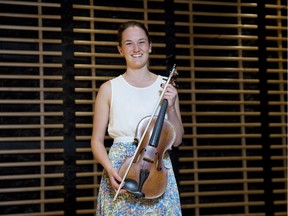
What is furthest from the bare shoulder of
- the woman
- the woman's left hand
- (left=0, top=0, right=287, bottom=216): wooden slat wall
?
(left=0, top=0, right=287, bottom=216): wooden slat wall

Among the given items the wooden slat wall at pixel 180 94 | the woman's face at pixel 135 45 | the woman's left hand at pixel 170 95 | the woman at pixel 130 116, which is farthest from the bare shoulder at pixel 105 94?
the wooden slat wall at pixel 180 94

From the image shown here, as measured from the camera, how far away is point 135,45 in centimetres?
174

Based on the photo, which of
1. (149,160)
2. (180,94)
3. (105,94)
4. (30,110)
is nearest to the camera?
(149,160)

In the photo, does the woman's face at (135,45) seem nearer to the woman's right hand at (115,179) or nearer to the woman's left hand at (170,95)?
the woman's left hand at (170,95)

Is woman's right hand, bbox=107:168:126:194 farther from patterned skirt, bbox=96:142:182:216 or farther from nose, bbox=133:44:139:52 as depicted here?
nose, bbox=133:44:139:52

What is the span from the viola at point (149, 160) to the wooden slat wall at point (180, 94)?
2086 mm

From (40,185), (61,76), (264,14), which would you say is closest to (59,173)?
(40,185)

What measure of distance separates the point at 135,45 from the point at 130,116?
284 millimetres

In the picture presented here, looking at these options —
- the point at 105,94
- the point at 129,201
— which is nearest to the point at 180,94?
the point at 105,94

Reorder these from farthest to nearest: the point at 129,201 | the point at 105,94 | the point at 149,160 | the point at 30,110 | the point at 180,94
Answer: the point at 180,94
the point at 30,110
the point at 105,94
the point at 129,201
the point at 149,160

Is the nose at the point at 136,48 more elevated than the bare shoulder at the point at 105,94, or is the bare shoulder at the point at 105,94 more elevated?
the nose at the point at 136,48

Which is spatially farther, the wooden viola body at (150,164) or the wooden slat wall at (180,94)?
the wooden slat wall at (180,94)

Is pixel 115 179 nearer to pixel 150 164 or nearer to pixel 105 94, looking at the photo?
pixel 150 164

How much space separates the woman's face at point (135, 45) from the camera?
1740 mm
